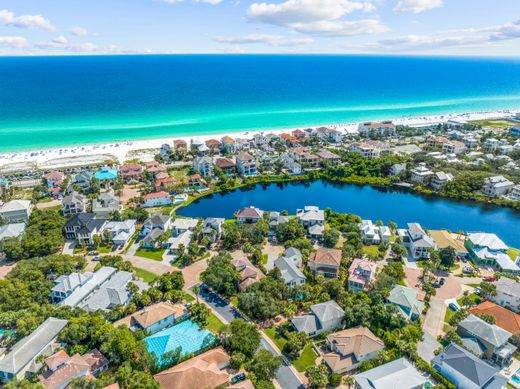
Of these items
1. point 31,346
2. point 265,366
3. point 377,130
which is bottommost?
point 31,346

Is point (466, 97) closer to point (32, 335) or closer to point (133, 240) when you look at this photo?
point (133, 240)

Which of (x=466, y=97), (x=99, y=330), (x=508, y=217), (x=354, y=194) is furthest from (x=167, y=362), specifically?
(x=466, y=97)

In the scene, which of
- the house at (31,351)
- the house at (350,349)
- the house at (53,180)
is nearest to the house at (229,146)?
the house at (53,180)

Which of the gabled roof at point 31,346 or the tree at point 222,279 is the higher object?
the tree at point 222,279

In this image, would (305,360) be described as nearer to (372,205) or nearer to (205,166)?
(372,205)

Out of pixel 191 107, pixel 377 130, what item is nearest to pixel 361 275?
pixel 377 130

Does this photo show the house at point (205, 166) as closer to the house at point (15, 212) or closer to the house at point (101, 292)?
the house at point (15, 212)
